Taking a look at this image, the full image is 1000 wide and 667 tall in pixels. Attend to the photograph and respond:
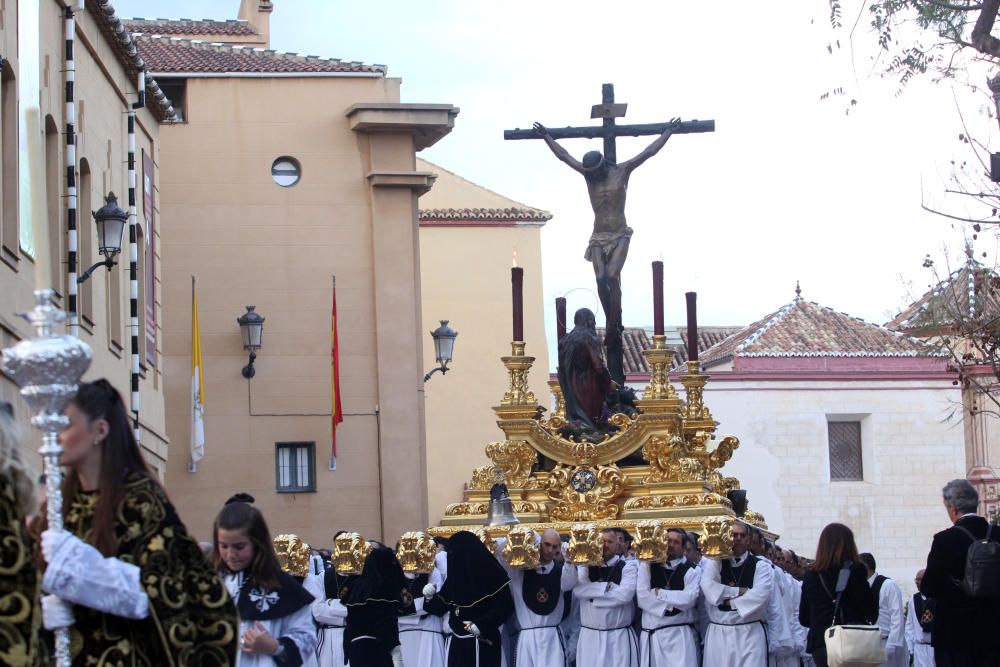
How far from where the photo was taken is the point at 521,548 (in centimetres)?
1272

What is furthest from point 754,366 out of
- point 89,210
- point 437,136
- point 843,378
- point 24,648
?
point 24,648

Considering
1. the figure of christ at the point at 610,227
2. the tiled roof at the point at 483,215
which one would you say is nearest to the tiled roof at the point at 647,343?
the tiled roof at the point at 483,215

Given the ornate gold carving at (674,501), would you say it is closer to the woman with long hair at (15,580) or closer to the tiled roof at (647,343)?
the woman with long hair at (15,580)

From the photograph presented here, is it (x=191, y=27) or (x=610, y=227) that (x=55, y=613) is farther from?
(x=191, y=27)

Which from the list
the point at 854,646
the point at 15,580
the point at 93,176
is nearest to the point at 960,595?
the point at 854,646

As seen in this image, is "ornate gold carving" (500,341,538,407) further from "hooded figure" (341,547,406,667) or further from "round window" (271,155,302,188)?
"round window" (271,155,302,188)

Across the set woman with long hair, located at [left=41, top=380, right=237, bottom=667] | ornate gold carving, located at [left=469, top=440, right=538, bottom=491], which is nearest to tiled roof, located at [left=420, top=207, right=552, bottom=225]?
ornate gold carving, located at [left=469, top=440, right=538, bottom=491]

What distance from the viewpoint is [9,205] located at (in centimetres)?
Result: 1585

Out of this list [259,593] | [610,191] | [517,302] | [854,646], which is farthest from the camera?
[610,191]

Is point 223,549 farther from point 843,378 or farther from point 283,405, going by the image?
point 843,378

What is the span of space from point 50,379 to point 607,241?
32.7ft

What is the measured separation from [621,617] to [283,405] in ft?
42.5

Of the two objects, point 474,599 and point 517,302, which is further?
point 517,302

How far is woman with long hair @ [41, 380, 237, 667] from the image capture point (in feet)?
16.9
